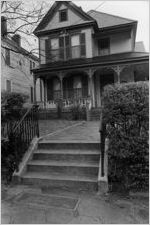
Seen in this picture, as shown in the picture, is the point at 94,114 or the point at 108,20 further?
the point at 108,20

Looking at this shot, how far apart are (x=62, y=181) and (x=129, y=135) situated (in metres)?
1.62

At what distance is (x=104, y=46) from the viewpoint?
587 inches

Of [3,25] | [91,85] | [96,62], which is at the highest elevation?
[3,25]

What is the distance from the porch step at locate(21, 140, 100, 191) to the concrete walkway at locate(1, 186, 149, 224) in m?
0.33

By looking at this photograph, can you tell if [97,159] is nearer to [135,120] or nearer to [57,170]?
[57,170]

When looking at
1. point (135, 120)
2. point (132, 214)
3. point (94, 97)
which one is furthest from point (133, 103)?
point (94, 97)

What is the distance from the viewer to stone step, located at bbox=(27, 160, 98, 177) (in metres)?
4.02

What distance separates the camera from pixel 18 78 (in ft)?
56.2

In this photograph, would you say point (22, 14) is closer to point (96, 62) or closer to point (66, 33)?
point (96, 62)

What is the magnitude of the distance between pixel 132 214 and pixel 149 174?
2.55 feet

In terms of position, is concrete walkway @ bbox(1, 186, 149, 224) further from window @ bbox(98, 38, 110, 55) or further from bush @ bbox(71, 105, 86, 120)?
window @ bbox(98, 38, 110, 55)

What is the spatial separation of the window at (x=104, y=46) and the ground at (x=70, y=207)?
1308cm

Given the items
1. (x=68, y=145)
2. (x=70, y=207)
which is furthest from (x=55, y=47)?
(x=70, y=207)

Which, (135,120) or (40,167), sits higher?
(135,120)
